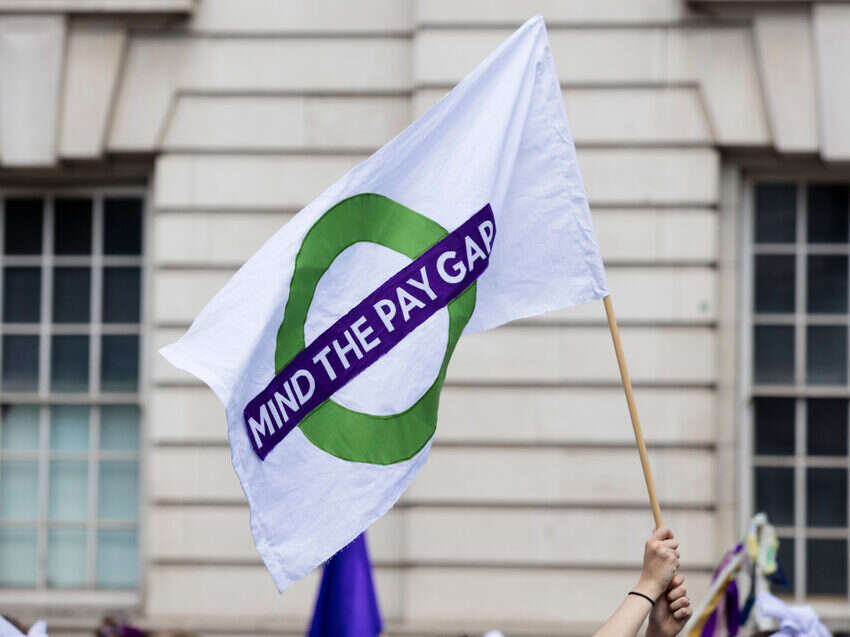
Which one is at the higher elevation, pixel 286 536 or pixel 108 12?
pixel 108 12

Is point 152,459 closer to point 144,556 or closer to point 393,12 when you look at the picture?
point 144,556

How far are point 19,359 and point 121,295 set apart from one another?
84 cm

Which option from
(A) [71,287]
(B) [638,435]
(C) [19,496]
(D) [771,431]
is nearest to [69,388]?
(A) [71,287]

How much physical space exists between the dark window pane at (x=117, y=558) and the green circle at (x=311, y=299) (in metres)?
6.65

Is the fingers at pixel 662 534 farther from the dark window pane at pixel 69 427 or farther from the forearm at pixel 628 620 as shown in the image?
the dark window pane at pixel 69 427

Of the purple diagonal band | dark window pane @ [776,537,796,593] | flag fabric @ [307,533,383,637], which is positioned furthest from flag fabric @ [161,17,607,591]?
dark window pane @ [776,537,796,593]

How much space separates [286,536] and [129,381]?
6.79m

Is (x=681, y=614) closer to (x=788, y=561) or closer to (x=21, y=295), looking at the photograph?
(x=788, y=561)

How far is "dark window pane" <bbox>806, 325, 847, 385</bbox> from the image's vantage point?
1038cm

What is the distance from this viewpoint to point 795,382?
34.2 feet

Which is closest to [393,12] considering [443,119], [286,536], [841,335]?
[841,335]

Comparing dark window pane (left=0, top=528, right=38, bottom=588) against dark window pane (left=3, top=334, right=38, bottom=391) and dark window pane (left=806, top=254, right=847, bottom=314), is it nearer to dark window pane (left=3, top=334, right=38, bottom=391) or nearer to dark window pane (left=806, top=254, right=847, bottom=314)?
dark window pane (left=3, top=334, right=38, bottom=391)

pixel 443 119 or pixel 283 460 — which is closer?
pixel 283 460

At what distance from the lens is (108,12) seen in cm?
1043
